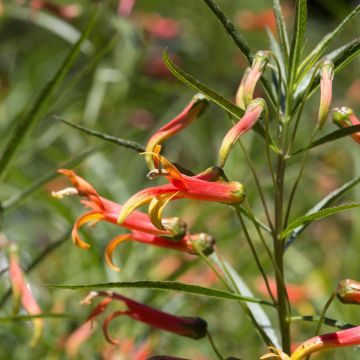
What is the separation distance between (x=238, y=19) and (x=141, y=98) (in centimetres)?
171

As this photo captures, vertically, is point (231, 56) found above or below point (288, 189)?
above

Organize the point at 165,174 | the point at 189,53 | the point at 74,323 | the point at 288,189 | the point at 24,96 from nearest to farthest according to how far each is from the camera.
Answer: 1. the point at 165,174
2. the point at 74,323
3. the point at 24,96
4. the point at 288,189
5. the point at 189,53

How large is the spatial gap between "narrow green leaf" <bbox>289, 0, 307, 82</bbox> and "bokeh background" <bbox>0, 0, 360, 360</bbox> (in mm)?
164

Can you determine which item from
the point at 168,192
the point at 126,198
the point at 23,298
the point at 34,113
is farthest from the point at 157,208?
the point at 126,198

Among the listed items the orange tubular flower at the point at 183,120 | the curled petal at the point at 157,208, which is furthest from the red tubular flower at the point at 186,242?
the curled petal at the point at 157,208

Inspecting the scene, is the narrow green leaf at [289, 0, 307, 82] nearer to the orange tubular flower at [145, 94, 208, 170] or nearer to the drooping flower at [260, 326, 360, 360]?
the orange tubular flower at [145, 94, 208, 170]

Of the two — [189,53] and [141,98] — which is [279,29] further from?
[189,53]

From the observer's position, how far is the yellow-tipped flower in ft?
2.94

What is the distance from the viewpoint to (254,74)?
0.90 metres

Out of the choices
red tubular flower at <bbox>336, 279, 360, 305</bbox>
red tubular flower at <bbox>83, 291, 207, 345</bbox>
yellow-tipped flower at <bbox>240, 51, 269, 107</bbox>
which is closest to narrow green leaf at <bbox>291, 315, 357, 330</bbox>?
red tubular flower at <bbox>336, 279, 360, 305</bbox>

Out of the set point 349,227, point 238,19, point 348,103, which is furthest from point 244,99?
point 238,19

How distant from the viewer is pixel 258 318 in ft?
3.30

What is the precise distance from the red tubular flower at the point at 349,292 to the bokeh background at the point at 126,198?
0.36 m

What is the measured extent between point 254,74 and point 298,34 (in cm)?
7
